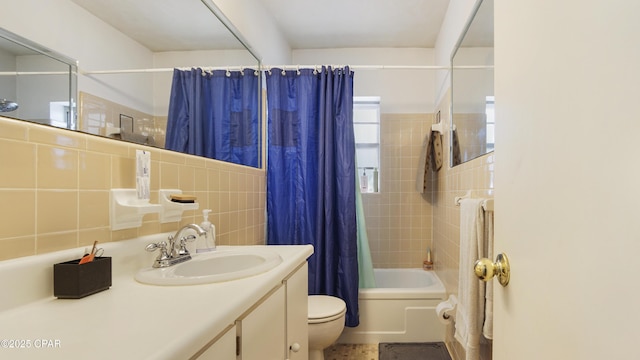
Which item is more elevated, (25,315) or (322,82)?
(322,82)

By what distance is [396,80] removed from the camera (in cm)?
314

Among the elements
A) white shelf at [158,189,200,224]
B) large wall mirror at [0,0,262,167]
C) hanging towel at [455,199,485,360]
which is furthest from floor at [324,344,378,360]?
white shelf at [158,189,200,224]

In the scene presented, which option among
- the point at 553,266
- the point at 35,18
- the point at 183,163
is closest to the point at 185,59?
the point at 183,163

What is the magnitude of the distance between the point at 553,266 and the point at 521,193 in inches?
6.3

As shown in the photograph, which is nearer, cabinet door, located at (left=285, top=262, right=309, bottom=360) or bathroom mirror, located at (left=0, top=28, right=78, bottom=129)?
bathroom mirror, located at (left=0, top=28, right=78, bottom=129)

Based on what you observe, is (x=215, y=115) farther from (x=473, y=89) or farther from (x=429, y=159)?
(x=429, y=159)

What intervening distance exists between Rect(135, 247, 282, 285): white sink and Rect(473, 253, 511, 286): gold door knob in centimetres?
56

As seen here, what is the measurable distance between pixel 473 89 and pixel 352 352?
1915 millimetres

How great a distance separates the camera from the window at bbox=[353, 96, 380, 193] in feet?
10.6

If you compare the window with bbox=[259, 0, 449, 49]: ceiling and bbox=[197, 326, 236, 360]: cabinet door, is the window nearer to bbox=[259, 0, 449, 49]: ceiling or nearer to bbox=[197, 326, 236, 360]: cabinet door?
bbox=[259, 0, 449, 49]: ceiling

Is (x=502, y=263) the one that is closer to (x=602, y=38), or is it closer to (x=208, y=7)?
(x=602, y=38)

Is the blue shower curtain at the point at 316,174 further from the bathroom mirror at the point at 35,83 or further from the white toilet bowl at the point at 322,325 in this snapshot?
the bathroom mirror at the point at 35,83

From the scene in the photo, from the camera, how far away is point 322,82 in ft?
7.61

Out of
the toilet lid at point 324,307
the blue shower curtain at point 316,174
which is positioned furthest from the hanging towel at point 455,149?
the toilet lid at point 324,307
